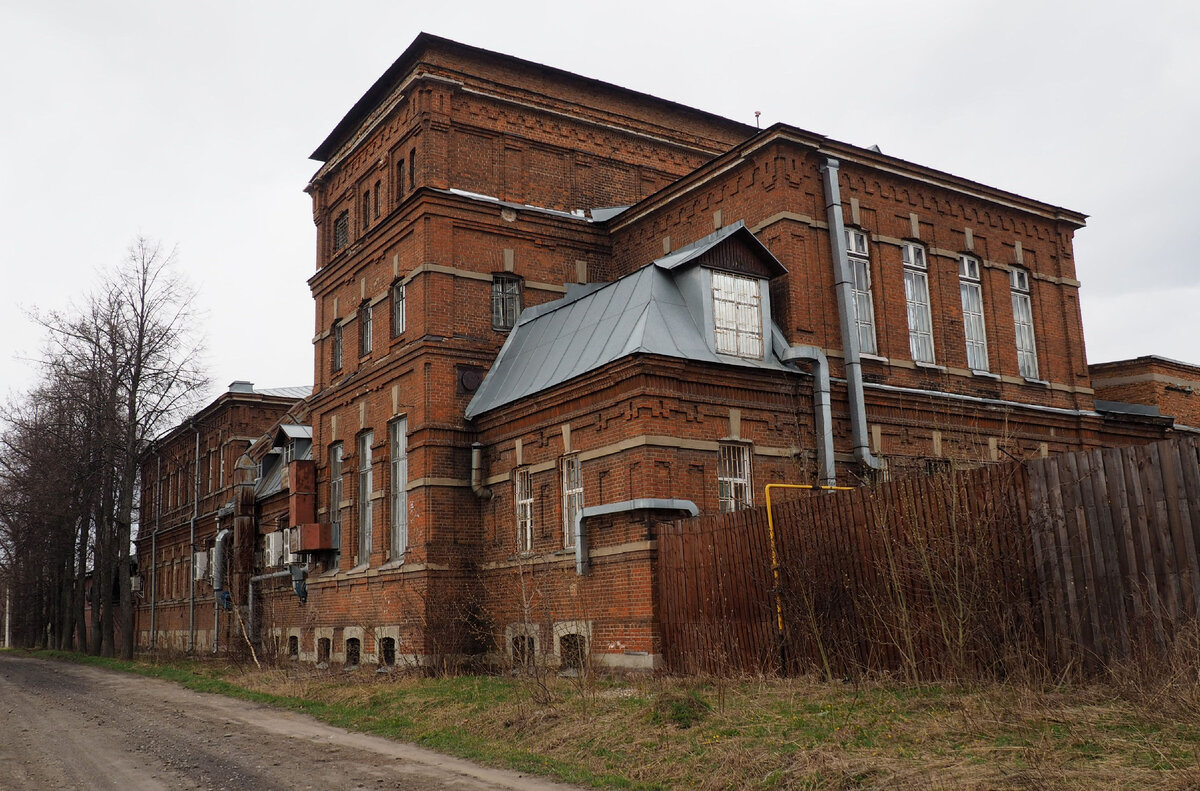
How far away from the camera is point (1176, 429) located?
1041 inches

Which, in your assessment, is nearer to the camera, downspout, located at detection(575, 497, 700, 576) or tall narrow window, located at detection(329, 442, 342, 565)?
downspout, located at detection(575, 497, 700, 576)

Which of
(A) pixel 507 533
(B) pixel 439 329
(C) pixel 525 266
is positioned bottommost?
(A) pixel 507 533

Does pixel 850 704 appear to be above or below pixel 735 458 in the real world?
below

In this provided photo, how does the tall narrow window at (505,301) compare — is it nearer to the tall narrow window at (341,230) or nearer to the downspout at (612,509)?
the tall narrow window at (341,230)

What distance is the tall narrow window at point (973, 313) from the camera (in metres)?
21.2

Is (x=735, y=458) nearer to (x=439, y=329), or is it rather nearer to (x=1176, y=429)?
(x=439, y=329)

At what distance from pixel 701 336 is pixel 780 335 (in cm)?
161

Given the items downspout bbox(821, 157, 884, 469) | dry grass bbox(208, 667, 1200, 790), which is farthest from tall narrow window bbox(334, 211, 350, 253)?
dry grass bbox(208, 667, 1200, 790)

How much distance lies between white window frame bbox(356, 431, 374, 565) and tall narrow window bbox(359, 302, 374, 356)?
6.64 ft

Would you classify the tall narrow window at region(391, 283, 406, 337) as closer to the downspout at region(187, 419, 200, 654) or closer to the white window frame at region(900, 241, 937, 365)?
the white window frame at region(900, 241, 937, 365)

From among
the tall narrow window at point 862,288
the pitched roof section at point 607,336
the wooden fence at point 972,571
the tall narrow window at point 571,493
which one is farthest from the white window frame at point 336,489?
the wooden fence at point 972,571

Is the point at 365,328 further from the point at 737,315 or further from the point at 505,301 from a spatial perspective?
the point at 737,315

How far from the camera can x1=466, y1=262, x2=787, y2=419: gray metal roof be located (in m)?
17.1

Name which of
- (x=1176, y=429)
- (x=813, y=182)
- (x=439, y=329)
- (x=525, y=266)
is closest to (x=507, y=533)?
(x=439, y=329)
